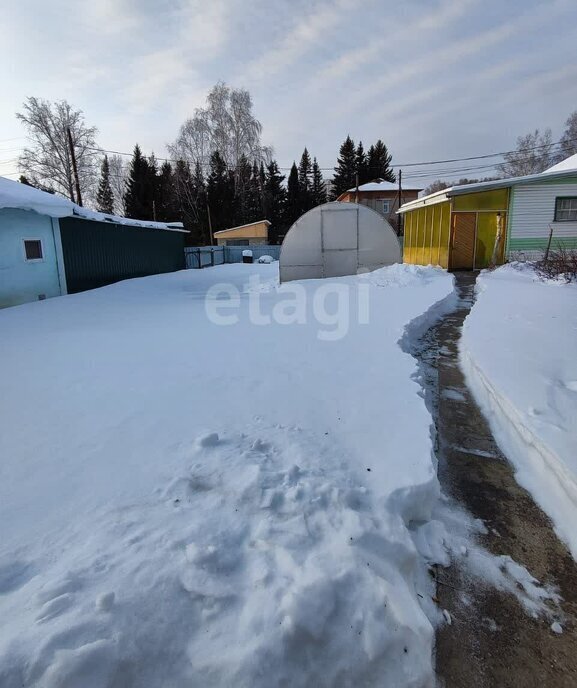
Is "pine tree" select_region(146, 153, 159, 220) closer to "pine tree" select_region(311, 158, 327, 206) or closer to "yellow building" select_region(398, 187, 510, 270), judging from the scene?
"pine tree" select_region(311, 158, 327, 206)

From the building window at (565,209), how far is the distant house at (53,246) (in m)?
15.1

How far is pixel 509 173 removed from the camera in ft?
137

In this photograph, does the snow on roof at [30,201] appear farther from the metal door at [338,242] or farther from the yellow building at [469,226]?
the yellow building at [469,226]

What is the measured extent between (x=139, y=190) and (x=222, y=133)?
28.0 feet

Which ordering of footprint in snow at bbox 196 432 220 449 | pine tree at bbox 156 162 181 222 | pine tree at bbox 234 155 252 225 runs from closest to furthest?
footprint in snow at bbox 196 432 220 449, pine tree at bbox 156 162 181 222, pine tree at bbox 234 155 252 225

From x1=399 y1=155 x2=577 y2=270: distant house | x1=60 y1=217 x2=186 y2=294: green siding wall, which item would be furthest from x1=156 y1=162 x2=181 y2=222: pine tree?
x1=399 y1=155 x2=577 y2=270: distant house

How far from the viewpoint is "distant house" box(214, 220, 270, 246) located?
36.2 metres

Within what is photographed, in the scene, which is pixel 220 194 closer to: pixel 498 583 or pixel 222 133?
pixel 222 133

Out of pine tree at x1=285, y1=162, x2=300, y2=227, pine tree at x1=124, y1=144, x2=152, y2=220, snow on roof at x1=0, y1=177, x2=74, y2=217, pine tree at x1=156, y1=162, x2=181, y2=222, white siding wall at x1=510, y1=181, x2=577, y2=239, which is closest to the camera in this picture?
snow on roof at x1=0, y1=177, x2=74, y2=217

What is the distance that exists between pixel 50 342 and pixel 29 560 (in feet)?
17.3

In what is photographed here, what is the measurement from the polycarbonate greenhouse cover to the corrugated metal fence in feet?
36.8

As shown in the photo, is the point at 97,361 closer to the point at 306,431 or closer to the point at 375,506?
the point at 306,431

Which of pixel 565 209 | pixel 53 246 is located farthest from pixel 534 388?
pixel 565 209

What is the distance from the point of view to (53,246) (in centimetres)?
1113
